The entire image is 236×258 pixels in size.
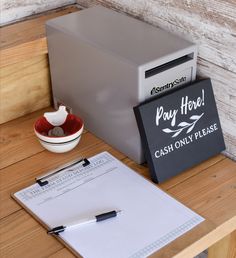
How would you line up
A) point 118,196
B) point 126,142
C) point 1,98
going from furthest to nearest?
point 1,98, point 126,142, point 118,196

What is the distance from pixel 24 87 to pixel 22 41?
13 cm

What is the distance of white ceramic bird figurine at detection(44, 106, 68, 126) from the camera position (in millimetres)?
1225

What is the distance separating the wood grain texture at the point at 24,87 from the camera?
4.22ft

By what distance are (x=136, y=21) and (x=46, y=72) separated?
0.28m

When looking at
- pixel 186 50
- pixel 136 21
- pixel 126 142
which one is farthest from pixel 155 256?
pixel 136 21

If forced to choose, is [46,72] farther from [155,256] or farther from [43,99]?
[155,256]

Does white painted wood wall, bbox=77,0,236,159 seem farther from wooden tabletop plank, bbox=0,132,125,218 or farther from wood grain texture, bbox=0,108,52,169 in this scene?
wood grain texture, bbox=0,108,52,169

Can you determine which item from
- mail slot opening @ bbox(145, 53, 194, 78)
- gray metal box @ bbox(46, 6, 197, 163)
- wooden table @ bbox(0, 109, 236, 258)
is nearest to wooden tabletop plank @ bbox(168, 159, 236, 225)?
wooden table @ bbox(0, 109, 236, 258)

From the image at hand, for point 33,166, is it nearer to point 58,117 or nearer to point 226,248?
point 58,117

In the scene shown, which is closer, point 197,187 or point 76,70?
point 197,187

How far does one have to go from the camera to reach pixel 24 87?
133 centimetres

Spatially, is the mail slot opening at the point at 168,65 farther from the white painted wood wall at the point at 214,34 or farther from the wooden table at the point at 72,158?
the wooden table at the point at 72,158

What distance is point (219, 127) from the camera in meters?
1.16

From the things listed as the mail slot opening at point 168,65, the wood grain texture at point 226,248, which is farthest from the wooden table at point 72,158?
the mail slot opening at point 168,65
